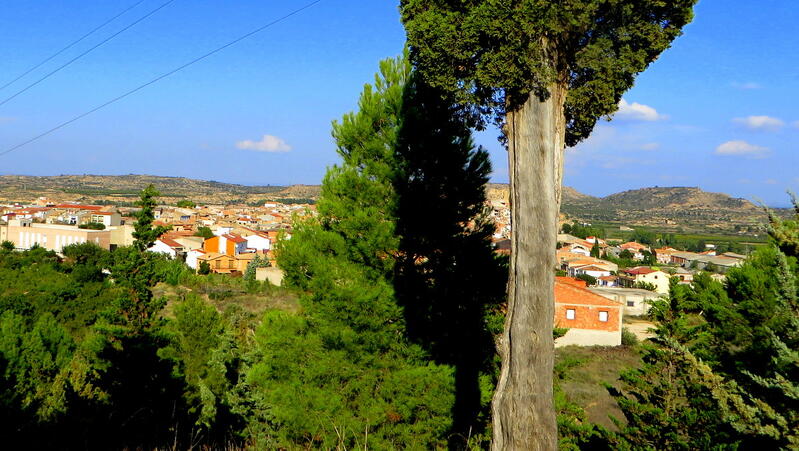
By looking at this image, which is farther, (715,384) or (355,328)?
(355,328)

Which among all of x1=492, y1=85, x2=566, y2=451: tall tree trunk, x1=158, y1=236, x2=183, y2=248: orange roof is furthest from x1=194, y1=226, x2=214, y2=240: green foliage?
x1=492, y1=85, x2=566, y2=451: tall tree trunk

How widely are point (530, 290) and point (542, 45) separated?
1773 mm

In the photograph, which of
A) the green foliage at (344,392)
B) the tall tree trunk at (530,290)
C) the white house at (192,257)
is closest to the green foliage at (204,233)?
the white house at (192,257)

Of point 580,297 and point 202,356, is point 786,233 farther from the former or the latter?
point 580,297

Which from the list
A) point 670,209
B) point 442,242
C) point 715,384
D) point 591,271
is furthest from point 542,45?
point 670,209

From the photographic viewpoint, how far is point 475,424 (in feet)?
22.5

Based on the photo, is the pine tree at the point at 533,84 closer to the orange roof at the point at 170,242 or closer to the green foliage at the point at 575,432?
the green foliage at the point at 575,432

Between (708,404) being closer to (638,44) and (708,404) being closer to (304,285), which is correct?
(638,44)

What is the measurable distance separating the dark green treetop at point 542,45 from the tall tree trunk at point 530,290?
0.30 meters

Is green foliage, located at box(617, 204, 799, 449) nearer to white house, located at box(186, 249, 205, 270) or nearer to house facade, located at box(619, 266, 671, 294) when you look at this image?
house facade, located at box(619, 266, 671, 294)

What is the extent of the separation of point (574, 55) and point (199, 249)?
204ft

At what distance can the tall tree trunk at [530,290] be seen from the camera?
3.69 metres

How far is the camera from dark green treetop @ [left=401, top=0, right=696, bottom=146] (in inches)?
151

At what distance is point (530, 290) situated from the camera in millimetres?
3793
